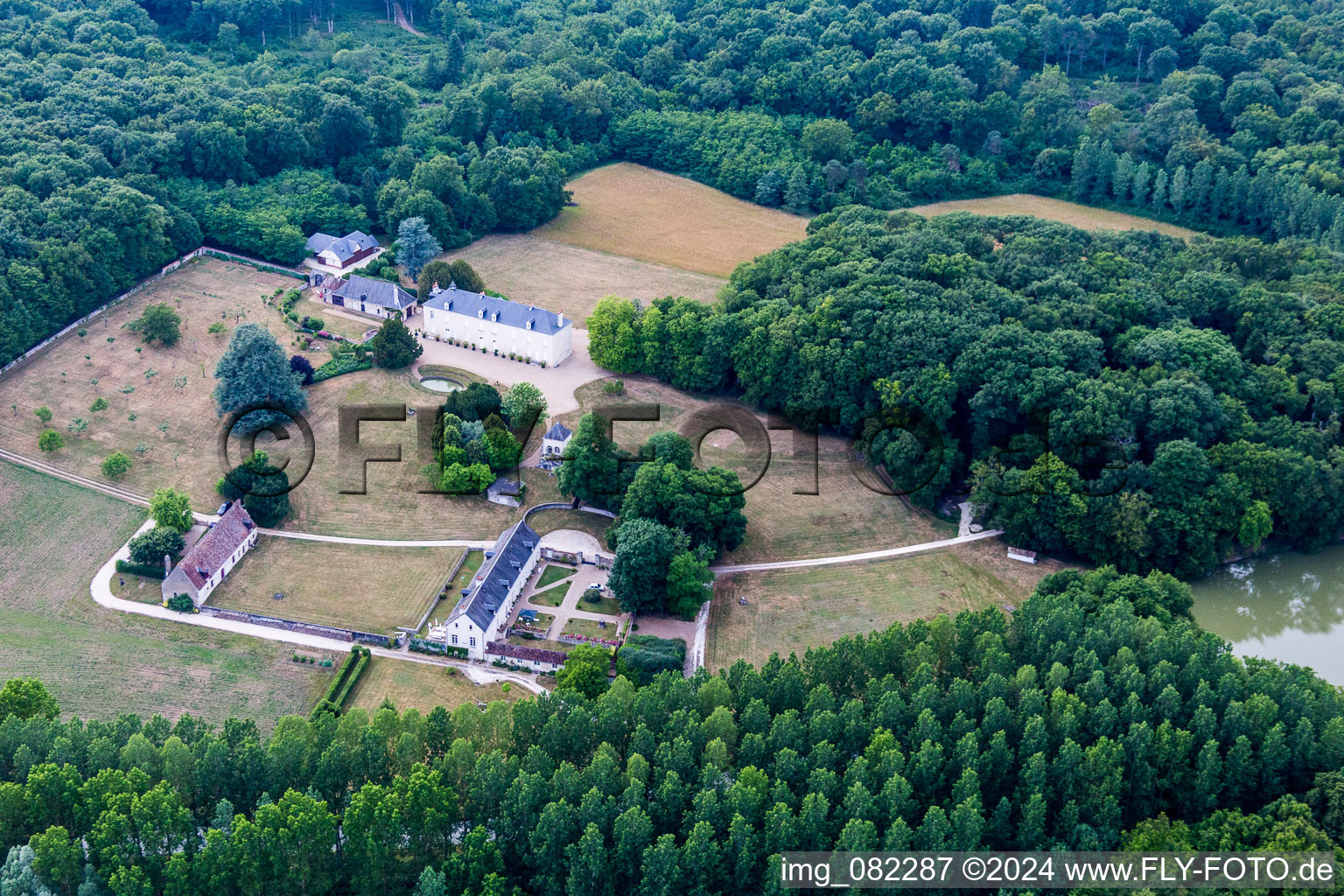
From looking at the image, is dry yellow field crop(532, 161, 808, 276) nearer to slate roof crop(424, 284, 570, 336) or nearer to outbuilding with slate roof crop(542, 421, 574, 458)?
slate roof crop(424, 284, 570, 336)

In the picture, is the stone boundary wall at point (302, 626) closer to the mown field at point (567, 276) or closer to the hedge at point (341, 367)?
the hedge at point (341, 367)

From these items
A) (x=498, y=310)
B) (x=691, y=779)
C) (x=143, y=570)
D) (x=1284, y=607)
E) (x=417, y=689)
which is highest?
(x=498, y=310)

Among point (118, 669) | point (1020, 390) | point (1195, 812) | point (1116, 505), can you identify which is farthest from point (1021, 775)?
point (118, 669)

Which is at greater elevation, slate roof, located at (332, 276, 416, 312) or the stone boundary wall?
slate roof, located at (332, 276, 416, 312)

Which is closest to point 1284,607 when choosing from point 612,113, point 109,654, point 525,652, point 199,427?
point 525,652

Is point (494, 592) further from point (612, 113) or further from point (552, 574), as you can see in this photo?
point (612, 113)

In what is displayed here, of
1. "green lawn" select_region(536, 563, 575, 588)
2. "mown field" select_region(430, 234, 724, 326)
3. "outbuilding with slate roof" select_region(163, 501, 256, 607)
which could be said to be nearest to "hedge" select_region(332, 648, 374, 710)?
"outbuilding with slate roof" select_region(163, 501, 256, 607)

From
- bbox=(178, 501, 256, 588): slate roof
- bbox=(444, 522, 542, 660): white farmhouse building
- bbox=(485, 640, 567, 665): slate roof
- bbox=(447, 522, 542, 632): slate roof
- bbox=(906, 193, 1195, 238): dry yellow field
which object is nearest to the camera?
bbox=(485, 640, 567, 665): slate roof
